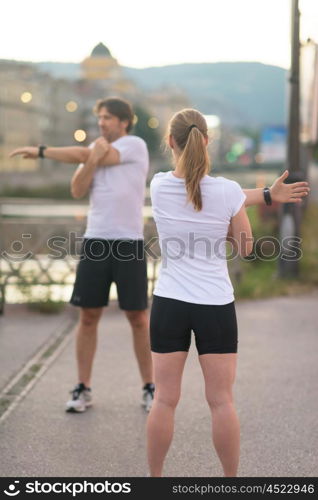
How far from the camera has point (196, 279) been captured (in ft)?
10.3

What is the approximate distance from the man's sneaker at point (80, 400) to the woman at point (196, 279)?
1.71 meters

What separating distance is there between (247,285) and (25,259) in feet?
9.48

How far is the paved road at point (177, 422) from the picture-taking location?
12.8 feet

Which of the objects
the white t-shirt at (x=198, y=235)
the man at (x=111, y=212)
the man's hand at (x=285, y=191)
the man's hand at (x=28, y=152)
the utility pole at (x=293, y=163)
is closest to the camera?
the white t-shirt at (x=198, y=235)

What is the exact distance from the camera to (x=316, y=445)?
421 centimetres

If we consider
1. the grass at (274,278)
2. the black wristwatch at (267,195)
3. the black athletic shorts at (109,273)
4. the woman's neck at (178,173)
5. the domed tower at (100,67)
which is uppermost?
the domed tower at (100,67)

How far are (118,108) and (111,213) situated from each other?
26.3 inches

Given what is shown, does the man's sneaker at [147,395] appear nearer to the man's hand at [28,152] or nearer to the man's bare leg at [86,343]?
the man's bare leg at [86,343]

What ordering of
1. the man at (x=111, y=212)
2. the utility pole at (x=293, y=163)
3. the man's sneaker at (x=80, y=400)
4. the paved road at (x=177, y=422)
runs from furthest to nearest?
the utility pole at (x=293, y=163) → the man's sneaker at (x=80, y=400) → the man at (x=111, y=212) → the paved road at (x=177, y=422)

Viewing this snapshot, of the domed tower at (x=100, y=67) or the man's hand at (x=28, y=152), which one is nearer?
the man's hand at (x=28, y=152)

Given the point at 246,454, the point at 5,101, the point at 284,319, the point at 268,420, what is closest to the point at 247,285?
the point at 284,319

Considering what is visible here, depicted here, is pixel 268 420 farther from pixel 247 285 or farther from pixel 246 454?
pixel 247 285

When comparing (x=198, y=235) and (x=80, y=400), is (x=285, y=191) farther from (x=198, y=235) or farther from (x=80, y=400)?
(x=80, y=400)

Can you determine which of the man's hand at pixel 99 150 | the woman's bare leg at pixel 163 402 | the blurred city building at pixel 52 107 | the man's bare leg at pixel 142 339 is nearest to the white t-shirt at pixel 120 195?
the man's hand at pixel 99 150
